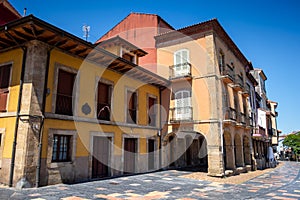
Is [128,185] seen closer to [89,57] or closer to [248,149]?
[89,57]

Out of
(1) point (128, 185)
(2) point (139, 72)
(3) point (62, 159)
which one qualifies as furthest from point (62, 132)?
(2) point (139, 72)

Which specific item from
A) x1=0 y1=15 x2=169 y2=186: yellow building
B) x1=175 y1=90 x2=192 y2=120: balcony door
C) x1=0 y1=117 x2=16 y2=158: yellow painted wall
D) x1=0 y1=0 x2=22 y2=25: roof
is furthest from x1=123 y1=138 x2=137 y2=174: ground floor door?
x1=0 y1=0 x2=22 y2=25: roof

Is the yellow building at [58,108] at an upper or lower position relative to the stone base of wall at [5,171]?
upper

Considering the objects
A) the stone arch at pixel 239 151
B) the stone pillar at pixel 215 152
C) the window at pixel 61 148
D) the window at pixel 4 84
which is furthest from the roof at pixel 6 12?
the stone arch at pixel 239 151

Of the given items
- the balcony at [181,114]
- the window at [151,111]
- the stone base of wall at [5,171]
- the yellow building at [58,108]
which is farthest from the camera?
the window at [151,111]

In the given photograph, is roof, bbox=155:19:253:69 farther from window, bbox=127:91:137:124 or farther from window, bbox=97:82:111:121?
window, bbox=97:82:111:121

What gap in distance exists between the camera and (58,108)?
9125 mm

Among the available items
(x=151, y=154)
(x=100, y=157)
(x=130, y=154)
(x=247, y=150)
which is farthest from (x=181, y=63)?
(x=247, y=150)

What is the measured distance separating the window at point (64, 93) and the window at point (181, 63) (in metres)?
7.85

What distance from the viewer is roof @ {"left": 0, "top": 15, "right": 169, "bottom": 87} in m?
7.72

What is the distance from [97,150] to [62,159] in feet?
6.62

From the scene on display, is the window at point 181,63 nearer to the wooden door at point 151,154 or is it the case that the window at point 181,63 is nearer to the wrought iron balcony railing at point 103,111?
the wooden door at point 151,154

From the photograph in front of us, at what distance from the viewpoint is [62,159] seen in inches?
356

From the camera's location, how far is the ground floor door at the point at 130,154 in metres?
12.6
